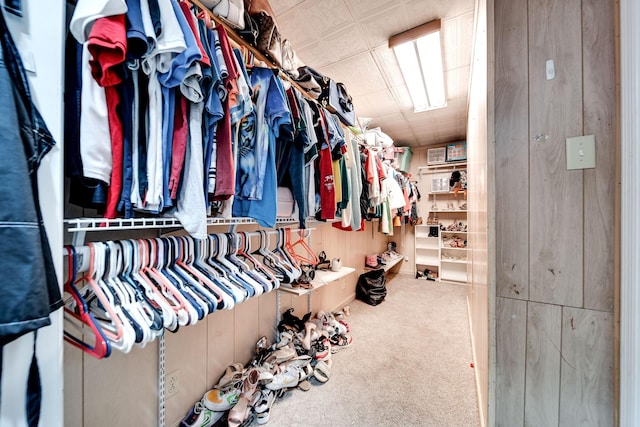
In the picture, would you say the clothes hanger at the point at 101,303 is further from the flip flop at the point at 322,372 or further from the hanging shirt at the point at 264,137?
the flip flop at the point at 322,372

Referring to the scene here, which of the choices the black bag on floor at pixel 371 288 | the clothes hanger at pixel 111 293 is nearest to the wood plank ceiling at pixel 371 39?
Result: the clothes hanger at pixel 111 293

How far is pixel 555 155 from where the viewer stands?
958 millimetres

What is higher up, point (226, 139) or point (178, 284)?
point (226, 139)

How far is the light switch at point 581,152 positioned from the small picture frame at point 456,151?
11.2 feet

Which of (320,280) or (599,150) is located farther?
(320,280)

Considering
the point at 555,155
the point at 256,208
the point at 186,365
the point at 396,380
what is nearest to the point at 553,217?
the point at 555,155

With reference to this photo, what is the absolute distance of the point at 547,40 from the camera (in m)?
0.98

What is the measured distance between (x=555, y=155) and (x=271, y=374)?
1853 millimetres

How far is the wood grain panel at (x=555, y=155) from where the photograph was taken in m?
0.93

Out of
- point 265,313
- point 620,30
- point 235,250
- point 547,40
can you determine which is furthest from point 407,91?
point 265,313

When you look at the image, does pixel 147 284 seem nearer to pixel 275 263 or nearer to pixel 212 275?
pixel 212 275

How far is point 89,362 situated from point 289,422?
41.1 inches

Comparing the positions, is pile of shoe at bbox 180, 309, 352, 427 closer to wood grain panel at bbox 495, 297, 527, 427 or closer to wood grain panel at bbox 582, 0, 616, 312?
wood grain panel at bbox 495, 297, 527, 427

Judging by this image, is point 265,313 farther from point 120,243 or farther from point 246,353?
point 120,243
